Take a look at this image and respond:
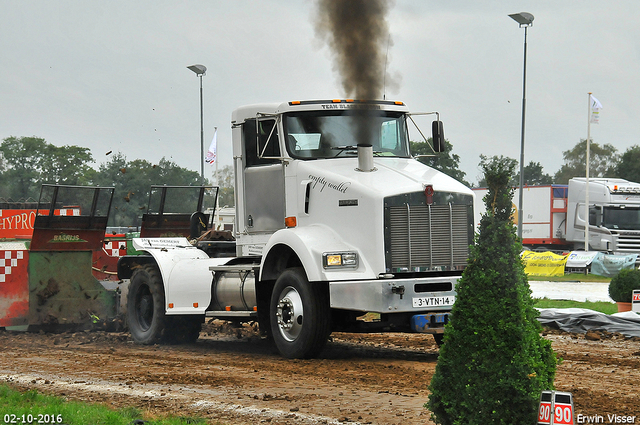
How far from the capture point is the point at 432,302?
1013cm

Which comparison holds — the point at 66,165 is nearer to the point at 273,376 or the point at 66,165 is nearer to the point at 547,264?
the point at 547,264

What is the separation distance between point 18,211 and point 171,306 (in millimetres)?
35353

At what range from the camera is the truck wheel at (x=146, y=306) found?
43.1ft

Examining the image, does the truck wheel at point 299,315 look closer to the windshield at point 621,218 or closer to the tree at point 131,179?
the windshield at point 621,218

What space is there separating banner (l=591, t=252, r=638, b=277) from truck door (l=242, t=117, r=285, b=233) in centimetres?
2384

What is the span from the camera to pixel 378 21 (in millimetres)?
11938

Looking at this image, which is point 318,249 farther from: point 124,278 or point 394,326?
point 124,278

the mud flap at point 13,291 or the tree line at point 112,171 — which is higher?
the tree line at point 112,171

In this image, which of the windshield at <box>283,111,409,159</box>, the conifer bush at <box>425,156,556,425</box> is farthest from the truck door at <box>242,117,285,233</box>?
the conifer bush at <box>425,156,556,425</box>

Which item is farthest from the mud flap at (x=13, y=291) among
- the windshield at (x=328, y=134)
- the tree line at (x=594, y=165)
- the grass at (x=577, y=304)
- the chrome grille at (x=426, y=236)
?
the tree line at (x=594, y=165)

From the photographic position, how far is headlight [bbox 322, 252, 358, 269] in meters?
10.3

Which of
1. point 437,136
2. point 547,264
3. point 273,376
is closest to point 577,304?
point 437,136

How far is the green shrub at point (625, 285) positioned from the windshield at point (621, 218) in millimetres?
22238

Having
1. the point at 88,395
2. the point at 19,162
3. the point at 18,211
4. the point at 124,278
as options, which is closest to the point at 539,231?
the point at 18,211
